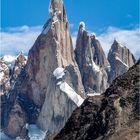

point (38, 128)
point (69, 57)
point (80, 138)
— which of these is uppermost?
point (69, 57)

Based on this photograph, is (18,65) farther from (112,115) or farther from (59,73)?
(112,115)

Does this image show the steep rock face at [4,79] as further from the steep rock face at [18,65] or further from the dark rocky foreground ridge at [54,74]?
the steep rock face at [18,65]

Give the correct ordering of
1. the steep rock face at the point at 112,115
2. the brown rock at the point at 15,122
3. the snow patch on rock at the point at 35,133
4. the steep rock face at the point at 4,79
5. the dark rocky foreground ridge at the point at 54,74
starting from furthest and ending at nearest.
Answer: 1. the steep rock face at the point at 4,79
2. the brown rock at the point at 15,122
3. the dark rocky foreground ridge at the point at 54,74
4. the snow patch on rock at the point at 35,133
5. the steep rock face at the point at 112,115

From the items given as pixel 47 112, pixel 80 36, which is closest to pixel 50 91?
pixel 47 112

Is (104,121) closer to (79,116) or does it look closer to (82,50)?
(79,116)

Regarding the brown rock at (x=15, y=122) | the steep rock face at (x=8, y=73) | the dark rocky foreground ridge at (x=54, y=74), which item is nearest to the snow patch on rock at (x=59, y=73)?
the dark rocky foreground ridge at (x=54, y=74)

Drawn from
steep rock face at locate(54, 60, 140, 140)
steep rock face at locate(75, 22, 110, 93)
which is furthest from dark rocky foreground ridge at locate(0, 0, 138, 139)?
steep rock face at locate(54, 60, 140, 140)
